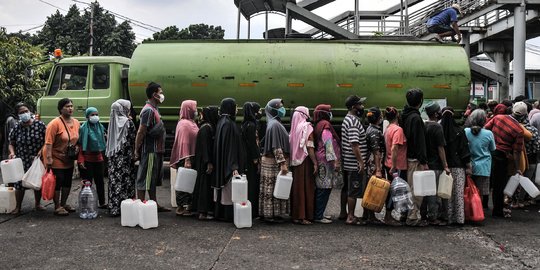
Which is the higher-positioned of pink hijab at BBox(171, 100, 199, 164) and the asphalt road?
Answer: pink hijab at BBox(171, 100, 199, 164)

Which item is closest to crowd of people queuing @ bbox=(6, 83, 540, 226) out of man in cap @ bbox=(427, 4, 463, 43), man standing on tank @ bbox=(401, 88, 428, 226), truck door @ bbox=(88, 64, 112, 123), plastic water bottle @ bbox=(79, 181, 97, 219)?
man standing on tank @ bbox=(401, 88, 428, 226)

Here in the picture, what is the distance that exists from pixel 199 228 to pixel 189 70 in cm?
437

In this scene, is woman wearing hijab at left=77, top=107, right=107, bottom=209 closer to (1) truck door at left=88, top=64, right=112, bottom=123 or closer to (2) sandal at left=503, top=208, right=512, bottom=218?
(1) truck door at left=88, top=64, right=112, bottom=123

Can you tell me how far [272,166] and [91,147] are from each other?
254 cm

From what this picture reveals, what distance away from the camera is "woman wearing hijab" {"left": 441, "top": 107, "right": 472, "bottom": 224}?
6043 mm

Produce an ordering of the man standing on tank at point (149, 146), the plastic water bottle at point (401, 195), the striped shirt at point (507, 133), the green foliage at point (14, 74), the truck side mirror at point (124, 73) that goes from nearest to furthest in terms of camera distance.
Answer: the plastic water bottle at point (401, 195) < the man standing on tank at point (149, 146) < the striped shirt at point (507, 133) < the truck side mirror at point (124, 73) < the green foliage at point (14, 74)

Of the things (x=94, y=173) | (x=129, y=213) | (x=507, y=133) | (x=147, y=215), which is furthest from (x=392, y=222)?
(x=94, y=173)

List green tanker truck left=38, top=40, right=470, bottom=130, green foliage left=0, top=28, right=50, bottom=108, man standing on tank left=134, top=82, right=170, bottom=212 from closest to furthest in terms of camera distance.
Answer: man standing on tank left=134, top=82, right=170, bottom=212 → green tanker truck left=38, top=40, right=470, bottom=130 → green foliage left=0, top=28, right=50, bottom=108

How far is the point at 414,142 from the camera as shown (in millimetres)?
5812

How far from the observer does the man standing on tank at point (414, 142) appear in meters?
5.77

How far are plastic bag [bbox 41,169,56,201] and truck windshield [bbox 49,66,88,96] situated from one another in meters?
4.32

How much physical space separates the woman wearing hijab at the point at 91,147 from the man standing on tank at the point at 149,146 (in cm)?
70

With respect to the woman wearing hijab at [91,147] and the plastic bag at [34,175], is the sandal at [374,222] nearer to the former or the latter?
the woman wearing hijab at [91,147]

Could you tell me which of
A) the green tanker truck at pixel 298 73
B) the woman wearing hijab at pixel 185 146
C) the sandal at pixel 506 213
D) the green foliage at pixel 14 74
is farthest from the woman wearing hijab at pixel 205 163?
the green foliage at pixel 14 74
